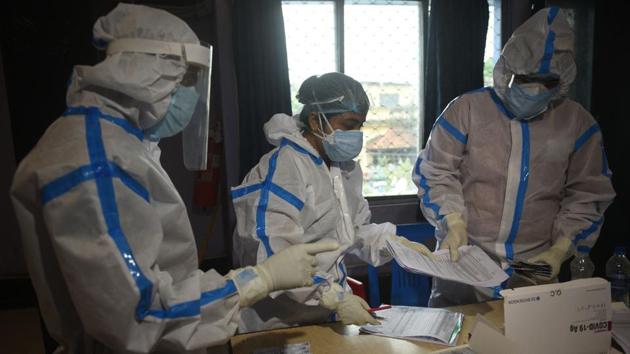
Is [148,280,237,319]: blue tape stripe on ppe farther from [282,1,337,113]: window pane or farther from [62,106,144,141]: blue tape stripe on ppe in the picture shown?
[282,1,337,113]: window pane

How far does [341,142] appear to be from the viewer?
1.55 metres

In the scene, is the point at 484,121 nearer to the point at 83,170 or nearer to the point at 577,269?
the point at 577,269

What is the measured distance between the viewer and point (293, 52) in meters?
3.44

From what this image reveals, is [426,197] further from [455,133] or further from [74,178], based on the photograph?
[74,178]

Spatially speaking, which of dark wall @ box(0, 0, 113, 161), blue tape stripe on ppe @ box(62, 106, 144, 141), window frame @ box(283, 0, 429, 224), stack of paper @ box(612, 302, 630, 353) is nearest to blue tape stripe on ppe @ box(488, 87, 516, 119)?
stack of paper @ box(612, 302, 630, 353)

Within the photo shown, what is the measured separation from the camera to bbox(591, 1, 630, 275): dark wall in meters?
2.81

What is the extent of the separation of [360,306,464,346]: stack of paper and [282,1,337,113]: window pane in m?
2.27

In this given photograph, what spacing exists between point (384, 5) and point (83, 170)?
3.32 m

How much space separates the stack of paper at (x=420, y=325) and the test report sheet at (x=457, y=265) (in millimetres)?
137

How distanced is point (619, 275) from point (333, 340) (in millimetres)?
1431

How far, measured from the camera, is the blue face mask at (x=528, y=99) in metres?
1.68

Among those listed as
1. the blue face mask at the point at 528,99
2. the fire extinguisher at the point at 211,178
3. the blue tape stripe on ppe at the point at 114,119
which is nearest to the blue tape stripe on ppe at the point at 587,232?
the blue face mask at the point at 528,99

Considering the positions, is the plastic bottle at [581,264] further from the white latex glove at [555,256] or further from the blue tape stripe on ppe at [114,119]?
the blue tape stripe on ppe at [114,119]

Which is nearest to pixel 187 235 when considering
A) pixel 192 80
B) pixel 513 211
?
pixel 192 80
